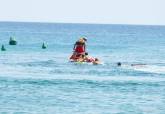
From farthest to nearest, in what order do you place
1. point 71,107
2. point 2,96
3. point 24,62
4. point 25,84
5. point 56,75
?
point 24,62, point 56,75, point 25,84, point 2,96, point 71,107

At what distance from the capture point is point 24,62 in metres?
76.1

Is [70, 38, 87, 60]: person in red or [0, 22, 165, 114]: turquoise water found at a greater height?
[70, 38, 87, 60]: person in red

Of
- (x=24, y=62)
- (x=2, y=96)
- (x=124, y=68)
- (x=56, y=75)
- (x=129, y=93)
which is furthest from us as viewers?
(x=24, y=62)

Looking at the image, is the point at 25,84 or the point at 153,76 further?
the point at 153,76

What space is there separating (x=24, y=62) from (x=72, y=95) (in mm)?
28684

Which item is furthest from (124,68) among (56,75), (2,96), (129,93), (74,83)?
(2,96)

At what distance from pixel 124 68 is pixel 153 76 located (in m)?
8.73

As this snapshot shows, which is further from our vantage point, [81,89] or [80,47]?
[80,47]

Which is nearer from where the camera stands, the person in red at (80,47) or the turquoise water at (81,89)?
the turquoise water at (81,89)

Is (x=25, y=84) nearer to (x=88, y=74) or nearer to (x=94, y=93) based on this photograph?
(x=94, y=93)

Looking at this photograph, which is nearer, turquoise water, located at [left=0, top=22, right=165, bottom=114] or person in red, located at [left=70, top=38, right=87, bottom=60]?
turquoise water, located at [left=0, top=22, right=165, bottom=114]

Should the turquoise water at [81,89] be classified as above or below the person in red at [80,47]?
below

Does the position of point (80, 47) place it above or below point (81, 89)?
above

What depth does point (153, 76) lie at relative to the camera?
61469 mm
